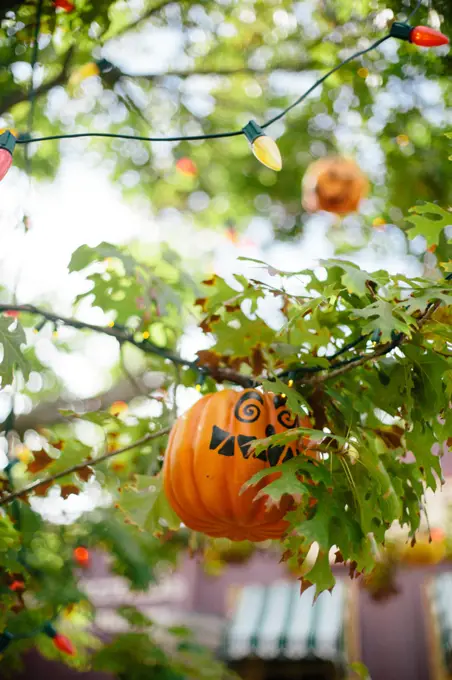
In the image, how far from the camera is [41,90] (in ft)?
12.8

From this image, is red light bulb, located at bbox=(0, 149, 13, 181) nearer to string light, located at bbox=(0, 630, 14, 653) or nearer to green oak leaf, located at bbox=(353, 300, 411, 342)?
green oak leaf, located at bbox=(353, 300, 411, 342)

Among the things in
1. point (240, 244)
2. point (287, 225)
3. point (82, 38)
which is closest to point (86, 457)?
point (82, 38)

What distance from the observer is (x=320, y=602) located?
1143cm

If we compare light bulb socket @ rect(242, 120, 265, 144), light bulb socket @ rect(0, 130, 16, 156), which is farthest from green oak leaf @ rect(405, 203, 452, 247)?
light bulb socket @ rect(0, 130, 16, 156)

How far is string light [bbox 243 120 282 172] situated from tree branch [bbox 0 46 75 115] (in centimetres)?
215

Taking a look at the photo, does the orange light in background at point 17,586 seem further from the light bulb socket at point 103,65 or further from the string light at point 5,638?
the light bulb socket at point 103,65

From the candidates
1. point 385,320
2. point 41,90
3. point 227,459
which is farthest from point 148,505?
point 41,90

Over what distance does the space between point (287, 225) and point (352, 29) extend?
2492 mm

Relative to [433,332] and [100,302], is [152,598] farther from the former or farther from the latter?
[433,332]

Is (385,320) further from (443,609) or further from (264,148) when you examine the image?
(443,609)

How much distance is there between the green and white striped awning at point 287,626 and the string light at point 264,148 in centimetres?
978

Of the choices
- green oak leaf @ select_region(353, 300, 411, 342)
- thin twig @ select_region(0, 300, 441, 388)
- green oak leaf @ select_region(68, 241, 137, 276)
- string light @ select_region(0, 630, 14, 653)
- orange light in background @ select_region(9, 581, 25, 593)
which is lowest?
string light @ select_region(0, 630, 14, 653)

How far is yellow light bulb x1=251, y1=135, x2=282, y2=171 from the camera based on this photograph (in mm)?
1797

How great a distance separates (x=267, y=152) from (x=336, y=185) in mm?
3218
